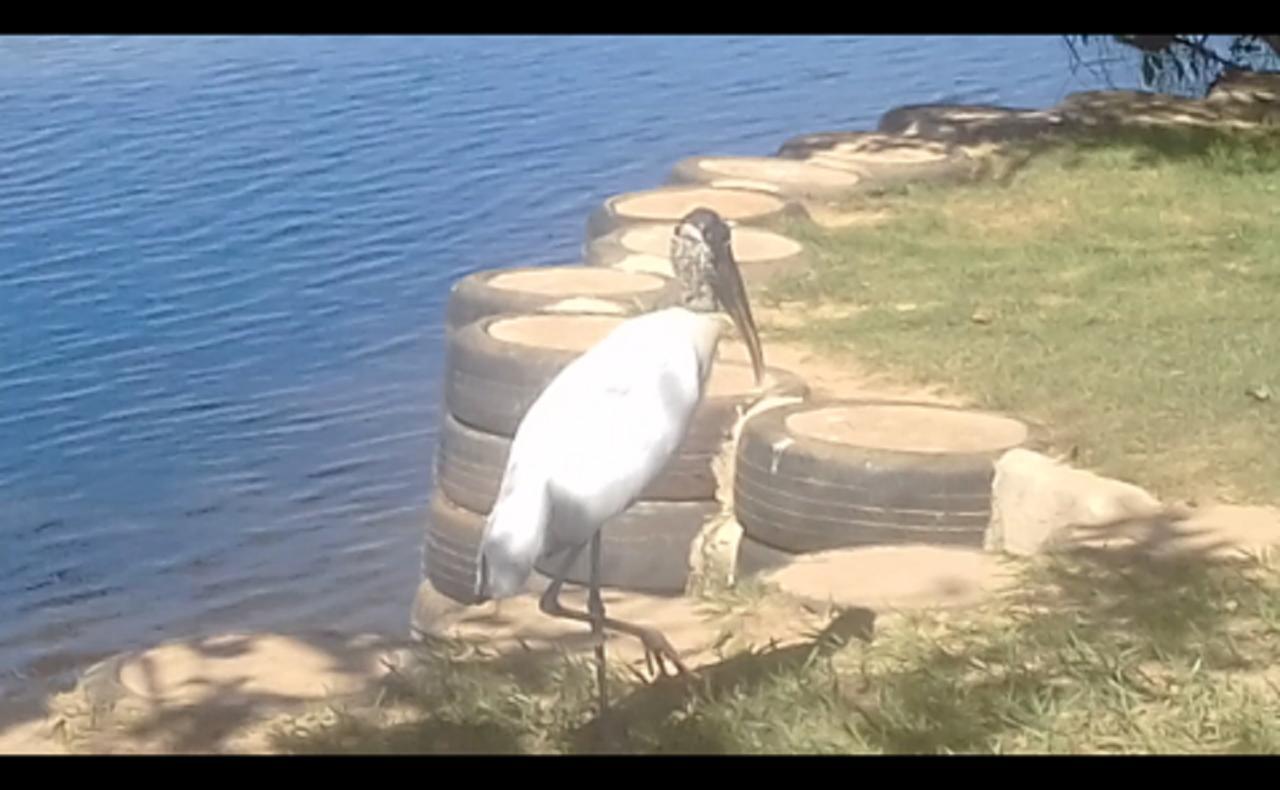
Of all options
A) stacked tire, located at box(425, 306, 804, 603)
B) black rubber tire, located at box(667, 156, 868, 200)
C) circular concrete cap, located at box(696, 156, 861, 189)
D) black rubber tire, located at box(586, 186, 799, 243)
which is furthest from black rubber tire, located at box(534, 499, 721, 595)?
circular concrete cap, located at box(696, 156, 861, 189)

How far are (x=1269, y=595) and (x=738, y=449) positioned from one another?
1.15m

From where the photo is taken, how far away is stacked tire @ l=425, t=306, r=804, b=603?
15.1 feet

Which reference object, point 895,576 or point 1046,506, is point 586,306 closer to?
point 895,576

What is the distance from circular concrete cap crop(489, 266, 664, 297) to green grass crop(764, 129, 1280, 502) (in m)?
0.65

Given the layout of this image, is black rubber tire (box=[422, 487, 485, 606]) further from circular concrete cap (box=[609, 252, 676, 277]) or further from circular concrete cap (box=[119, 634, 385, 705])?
circular concrete cap (box=[609, 252, 676, 277])

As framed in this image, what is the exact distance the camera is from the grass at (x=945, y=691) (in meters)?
3.83

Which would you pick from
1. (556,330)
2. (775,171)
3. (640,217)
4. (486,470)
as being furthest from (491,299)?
(775,171)

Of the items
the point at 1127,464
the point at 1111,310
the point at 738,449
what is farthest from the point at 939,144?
the point at 738,449

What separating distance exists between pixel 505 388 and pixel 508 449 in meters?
0.33

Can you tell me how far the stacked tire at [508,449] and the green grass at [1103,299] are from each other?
3.42 feet

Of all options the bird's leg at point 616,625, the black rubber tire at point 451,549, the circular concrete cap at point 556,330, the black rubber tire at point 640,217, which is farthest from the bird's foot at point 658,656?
the black rubber tire at point 640,217

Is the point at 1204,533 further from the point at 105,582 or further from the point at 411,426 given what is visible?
the point at 105,582

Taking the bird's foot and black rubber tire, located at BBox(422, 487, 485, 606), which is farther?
black rubber tire, located at BBox(422, 487, 485, 606)

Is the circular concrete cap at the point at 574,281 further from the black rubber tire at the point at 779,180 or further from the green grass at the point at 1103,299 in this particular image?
the black rubber tire at the point at 779,180
